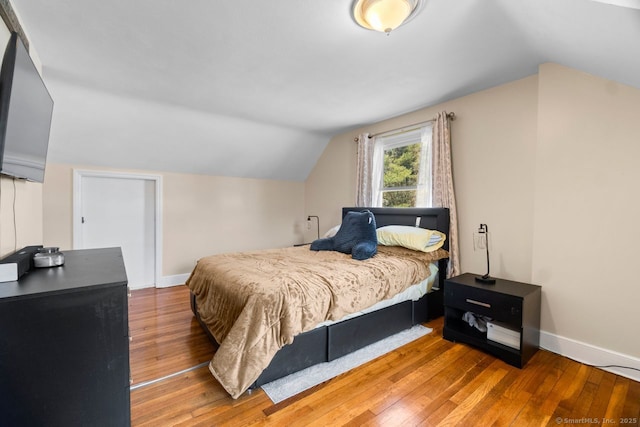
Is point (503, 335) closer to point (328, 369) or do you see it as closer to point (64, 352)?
point (328, 369)

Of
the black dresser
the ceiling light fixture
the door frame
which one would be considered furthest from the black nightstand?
the door frame

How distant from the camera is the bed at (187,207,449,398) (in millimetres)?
1686

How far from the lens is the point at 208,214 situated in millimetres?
4465

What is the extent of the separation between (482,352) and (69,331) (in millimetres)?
2695

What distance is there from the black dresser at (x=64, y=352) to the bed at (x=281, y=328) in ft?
2.04

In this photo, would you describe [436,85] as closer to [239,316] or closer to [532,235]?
[532,235]

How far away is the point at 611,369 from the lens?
2021 millimetres

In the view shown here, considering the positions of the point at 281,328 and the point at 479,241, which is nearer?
the point at 281,328

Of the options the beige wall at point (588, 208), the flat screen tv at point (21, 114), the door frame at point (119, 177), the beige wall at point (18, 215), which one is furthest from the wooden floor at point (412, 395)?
the door frame at point (119, 177)

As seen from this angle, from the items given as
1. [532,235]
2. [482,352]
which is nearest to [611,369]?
[482,352]

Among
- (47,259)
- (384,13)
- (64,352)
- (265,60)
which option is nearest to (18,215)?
(47,259)

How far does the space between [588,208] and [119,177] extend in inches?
200

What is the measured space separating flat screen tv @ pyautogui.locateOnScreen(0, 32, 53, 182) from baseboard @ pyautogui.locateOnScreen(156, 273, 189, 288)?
8.47 feet

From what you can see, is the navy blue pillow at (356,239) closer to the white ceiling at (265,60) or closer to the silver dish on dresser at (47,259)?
the white ceiling at (265,60)
